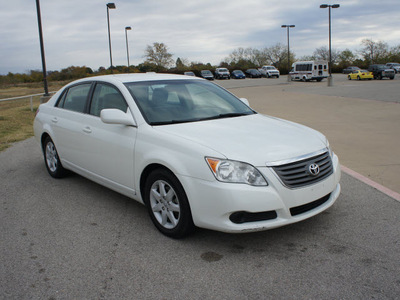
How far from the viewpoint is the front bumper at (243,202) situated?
128 inches

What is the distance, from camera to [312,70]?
144 ft

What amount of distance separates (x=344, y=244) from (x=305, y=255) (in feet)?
1.45

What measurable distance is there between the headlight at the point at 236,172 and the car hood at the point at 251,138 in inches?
2.0

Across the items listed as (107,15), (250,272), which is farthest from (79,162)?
(107,15)

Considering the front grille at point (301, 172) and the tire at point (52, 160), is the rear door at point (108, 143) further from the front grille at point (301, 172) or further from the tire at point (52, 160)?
the front grille at point (301, 172)

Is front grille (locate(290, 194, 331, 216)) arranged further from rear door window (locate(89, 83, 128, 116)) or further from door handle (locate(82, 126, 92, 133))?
door handle (locate(82, 126, 92, 133))

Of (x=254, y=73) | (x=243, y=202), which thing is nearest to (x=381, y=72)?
(x=254, y=73)

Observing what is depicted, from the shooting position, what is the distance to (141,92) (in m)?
4.48

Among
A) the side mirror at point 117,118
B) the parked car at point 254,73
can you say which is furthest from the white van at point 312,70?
the side mirror at point 117,118

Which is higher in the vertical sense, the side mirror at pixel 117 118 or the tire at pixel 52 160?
the side mirror at pixel 117 118

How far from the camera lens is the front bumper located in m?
3.26

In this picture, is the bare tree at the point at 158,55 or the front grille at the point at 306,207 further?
the bare tree at the point at 158,55

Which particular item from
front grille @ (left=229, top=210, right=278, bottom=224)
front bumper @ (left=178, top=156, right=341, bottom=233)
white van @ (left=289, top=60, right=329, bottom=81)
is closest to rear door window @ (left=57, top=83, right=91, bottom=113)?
front bumper @ (left=178, top=156, right=341, bottom=233)

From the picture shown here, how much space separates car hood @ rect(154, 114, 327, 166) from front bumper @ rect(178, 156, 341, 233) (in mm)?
209
